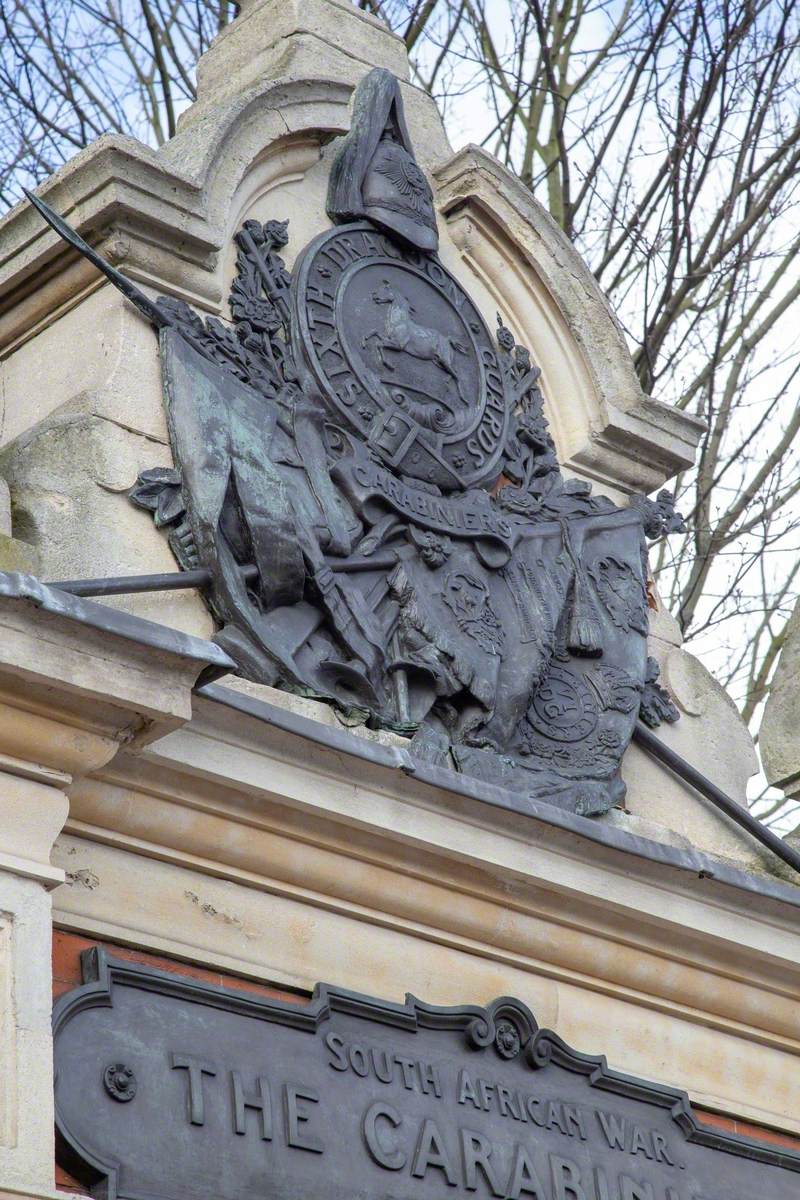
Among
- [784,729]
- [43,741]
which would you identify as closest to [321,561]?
[43,741]

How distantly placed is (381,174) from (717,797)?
2.07 m

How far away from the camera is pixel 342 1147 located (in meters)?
→ 5.17

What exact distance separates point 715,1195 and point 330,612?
183cm

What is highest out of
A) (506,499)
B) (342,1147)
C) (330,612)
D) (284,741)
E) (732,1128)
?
(506,499)

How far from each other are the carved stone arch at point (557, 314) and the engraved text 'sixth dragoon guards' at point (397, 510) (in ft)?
0.38

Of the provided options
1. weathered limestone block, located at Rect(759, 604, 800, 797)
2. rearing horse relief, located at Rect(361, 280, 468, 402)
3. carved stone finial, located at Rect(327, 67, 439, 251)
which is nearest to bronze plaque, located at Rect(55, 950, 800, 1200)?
weathered limestone block, located at Rect(759, 604, 800, 797)

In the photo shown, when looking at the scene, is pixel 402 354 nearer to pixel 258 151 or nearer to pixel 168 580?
pixel 258 151

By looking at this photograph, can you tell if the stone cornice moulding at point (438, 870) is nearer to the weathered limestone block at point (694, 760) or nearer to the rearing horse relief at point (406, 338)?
the weathered limestone block at point (694, 760)

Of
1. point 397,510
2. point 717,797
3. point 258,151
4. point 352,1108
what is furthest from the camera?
point 717,797

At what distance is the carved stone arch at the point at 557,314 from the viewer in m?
6.99

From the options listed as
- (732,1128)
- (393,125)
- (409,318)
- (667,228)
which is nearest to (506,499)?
(409,318)

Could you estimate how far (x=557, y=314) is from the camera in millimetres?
7062

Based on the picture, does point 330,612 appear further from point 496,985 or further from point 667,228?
point 667,228

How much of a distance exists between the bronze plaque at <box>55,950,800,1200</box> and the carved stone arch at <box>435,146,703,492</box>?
6.59 ft
